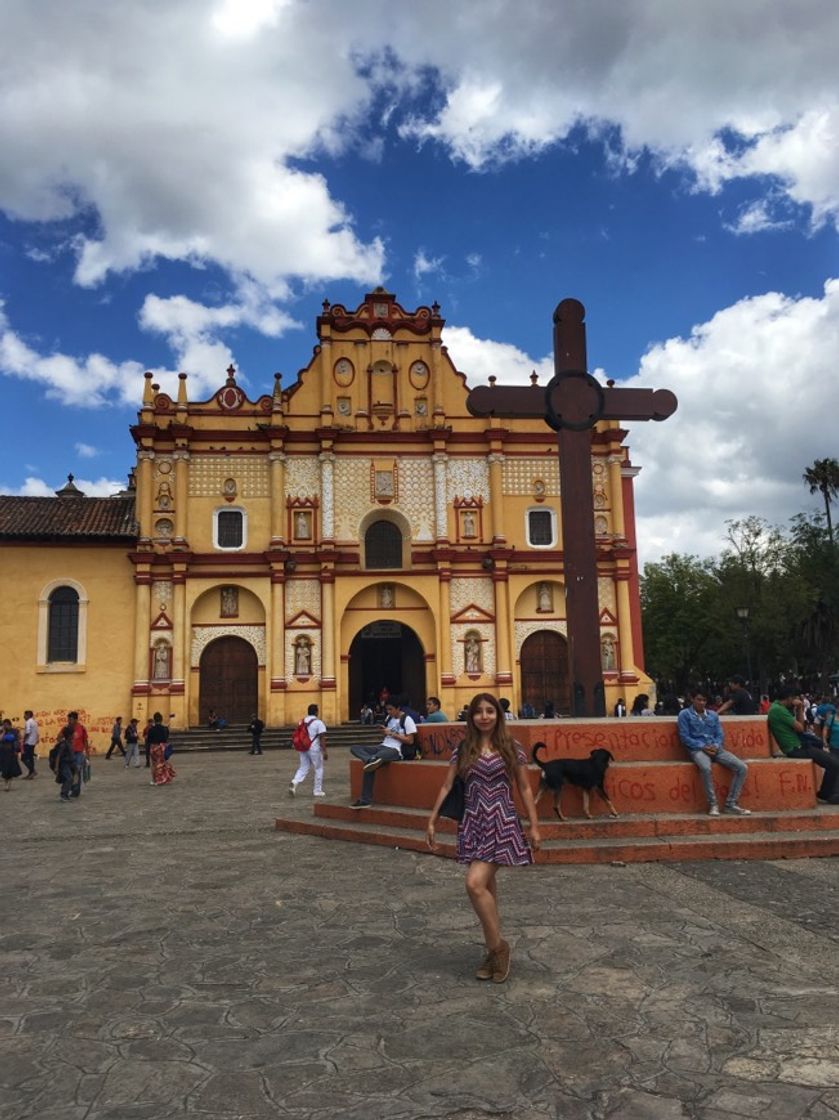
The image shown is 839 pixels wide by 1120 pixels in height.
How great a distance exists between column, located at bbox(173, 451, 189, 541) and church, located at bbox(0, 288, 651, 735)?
7cm

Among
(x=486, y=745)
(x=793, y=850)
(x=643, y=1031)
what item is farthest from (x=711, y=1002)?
(x=793, y=850)

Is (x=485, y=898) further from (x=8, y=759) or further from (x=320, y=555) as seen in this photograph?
(x=320, y=555)

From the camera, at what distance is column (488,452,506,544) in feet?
94.9

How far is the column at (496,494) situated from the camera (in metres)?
28.9

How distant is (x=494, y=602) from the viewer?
28.6 meters

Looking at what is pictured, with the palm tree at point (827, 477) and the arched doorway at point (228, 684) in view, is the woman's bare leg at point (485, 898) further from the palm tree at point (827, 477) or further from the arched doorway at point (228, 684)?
the palm tree at point (827, 477)

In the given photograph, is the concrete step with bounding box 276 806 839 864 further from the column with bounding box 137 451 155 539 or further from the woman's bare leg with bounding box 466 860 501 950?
the column with bounding box 137 451 155 539

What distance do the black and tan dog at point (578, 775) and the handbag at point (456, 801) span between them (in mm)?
3569

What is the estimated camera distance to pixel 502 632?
2834 cm

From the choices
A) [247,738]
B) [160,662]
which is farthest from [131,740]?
[160,662]

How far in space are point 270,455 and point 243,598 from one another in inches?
193

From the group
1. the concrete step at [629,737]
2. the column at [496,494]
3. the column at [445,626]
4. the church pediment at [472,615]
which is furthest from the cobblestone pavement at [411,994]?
the column at [496,494]

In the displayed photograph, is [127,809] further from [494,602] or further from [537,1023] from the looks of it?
[494,602]

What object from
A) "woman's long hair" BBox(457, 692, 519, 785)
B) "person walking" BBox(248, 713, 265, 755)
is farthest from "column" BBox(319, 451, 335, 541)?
"woman's long hair" BBox(457, 692, 519, 785)
